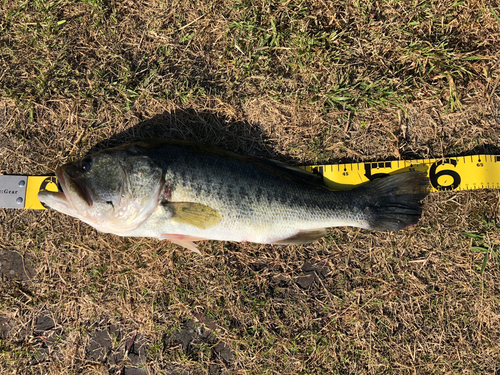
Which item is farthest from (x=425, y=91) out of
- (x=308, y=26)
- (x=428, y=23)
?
(x=308, y=26)

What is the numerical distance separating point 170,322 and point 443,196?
11.6 ft

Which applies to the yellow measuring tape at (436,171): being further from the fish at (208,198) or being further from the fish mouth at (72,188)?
the fish mouth at (72,188)

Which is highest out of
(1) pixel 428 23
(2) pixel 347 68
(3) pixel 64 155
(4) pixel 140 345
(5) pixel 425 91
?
(1) pixel 428 23

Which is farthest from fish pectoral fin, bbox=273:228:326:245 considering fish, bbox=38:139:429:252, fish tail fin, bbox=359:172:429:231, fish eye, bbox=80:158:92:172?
fish eye, bbox=80:158:92:172

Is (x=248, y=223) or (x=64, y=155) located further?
(x=64, y=155)

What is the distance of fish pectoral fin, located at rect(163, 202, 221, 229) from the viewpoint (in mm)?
2953

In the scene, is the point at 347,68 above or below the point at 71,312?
above

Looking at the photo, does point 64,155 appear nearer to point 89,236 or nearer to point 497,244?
point 89,236

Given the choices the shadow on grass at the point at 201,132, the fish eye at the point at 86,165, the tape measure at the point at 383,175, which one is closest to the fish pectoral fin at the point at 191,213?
the fish eye at the point at 86,165

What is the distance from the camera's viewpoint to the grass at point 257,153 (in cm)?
362

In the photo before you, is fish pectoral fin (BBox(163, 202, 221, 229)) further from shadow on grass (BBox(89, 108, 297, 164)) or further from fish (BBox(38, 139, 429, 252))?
shadow on grass (BBox(89, 108, 297, 164))

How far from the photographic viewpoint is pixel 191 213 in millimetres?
2963

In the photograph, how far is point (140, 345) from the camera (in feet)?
11.9

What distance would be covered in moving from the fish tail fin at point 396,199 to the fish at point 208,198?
0.04 ft
